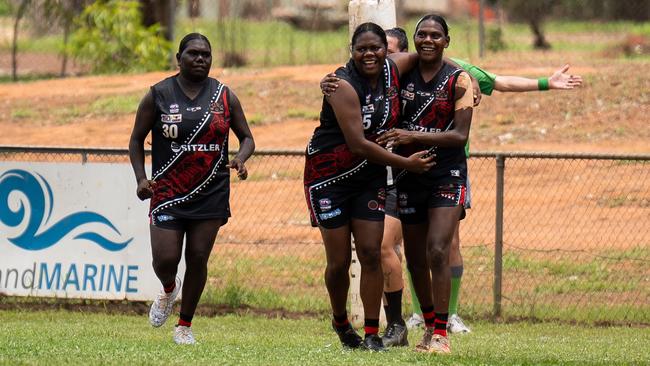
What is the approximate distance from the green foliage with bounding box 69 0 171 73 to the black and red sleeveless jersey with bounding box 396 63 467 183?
1630 centimetres

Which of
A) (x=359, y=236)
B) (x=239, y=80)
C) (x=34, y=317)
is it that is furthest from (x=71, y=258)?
(x=239, y=80)

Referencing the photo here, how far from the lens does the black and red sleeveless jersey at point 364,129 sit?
788cm

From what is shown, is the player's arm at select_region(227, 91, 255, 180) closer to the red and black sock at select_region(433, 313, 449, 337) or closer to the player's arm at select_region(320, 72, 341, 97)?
the player's arm at select_region(320, 72, 341, 97)

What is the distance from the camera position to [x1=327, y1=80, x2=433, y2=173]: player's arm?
771cm

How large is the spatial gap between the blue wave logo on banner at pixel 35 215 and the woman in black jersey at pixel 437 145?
15.0 feet

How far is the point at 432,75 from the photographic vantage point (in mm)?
8094

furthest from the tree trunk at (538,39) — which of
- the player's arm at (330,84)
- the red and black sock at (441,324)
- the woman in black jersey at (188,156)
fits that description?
the player's arm at (330,84)

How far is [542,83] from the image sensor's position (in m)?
9.41

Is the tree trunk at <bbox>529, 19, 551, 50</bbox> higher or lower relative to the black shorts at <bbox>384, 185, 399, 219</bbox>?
higher

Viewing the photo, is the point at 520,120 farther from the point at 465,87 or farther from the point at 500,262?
the point at 465,87

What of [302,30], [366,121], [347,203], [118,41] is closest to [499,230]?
[347,203]

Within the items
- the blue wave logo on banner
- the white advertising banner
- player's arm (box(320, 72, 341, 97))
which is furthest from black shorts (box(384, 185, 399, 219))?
the blue wave logo on banner

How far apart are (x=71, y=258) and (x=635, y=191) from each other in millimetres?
5851

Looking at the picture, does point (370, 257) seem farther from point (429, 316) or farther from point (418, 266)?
point (429, 316)
